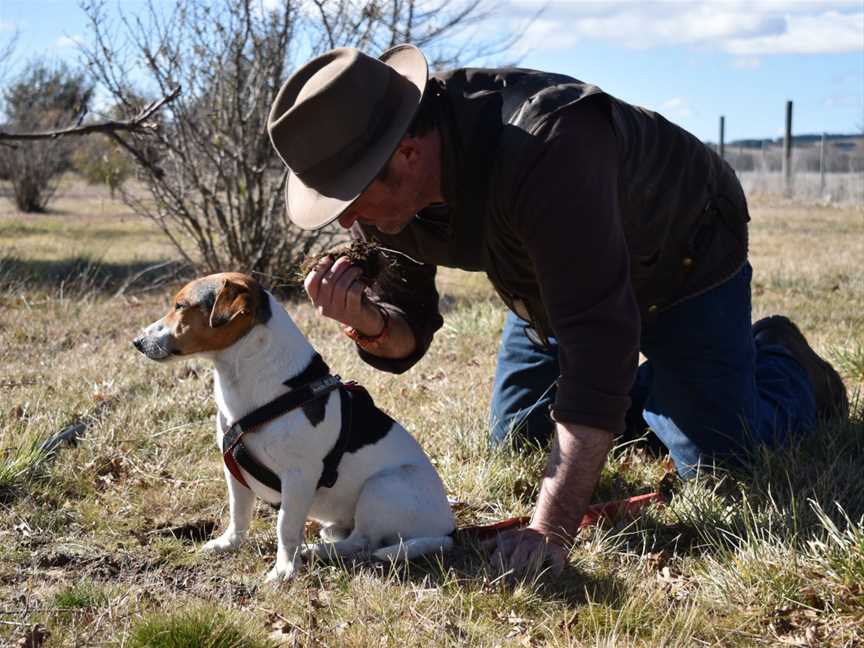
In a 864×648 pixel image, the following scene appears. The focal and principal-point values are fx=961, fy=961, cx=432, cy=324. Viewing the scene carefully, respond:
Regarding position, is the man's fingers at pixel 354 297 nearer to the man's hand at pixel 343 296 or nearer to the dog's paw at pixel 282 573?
the man's hand at pixel 343 296

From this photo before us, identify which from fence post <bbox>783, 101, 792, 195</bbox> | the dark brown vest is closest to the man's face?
the dark brown vest

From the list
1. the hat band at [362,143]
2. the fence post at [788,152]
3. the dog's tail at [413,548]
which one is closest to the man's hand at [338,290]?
the hat band at [362,143]

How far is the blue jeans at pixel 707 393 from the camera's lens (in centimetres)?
414

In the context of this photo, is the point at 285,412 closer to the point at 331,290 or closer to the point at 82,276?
the point at 331,290

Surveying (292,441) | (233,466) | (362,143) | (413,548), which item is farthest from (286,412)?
(362,143)

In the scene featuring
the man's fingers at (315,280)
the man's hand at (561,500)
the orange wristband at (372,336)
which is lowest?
the man's hand at (561,500)

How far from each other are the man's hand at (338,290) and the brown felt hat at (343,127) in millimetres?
287

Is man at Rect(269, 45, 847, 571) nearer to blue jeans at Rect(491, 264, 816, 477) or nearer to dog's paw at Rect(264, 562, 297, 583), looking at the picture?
blue jeans at Rect(491, 264, 816, 477)

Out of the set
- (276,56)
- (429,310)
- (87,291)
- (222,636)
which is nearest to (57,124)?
(87,291)

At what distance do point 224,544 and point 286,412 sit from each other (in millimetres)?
620

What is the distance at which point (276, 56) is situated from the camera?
8.28m

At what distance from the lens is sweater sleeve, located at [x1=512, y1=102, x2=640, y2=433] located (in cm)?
306

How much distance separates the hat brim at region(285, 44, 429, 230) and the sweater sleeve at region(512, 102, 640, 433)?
44 centimetres

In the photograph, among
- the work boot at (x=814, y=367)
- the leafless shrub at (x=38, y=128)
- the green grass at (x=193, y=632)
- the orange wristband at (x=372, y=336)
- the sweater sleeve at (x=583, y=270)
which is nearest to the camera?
the green grass at (x=193, y=632)
